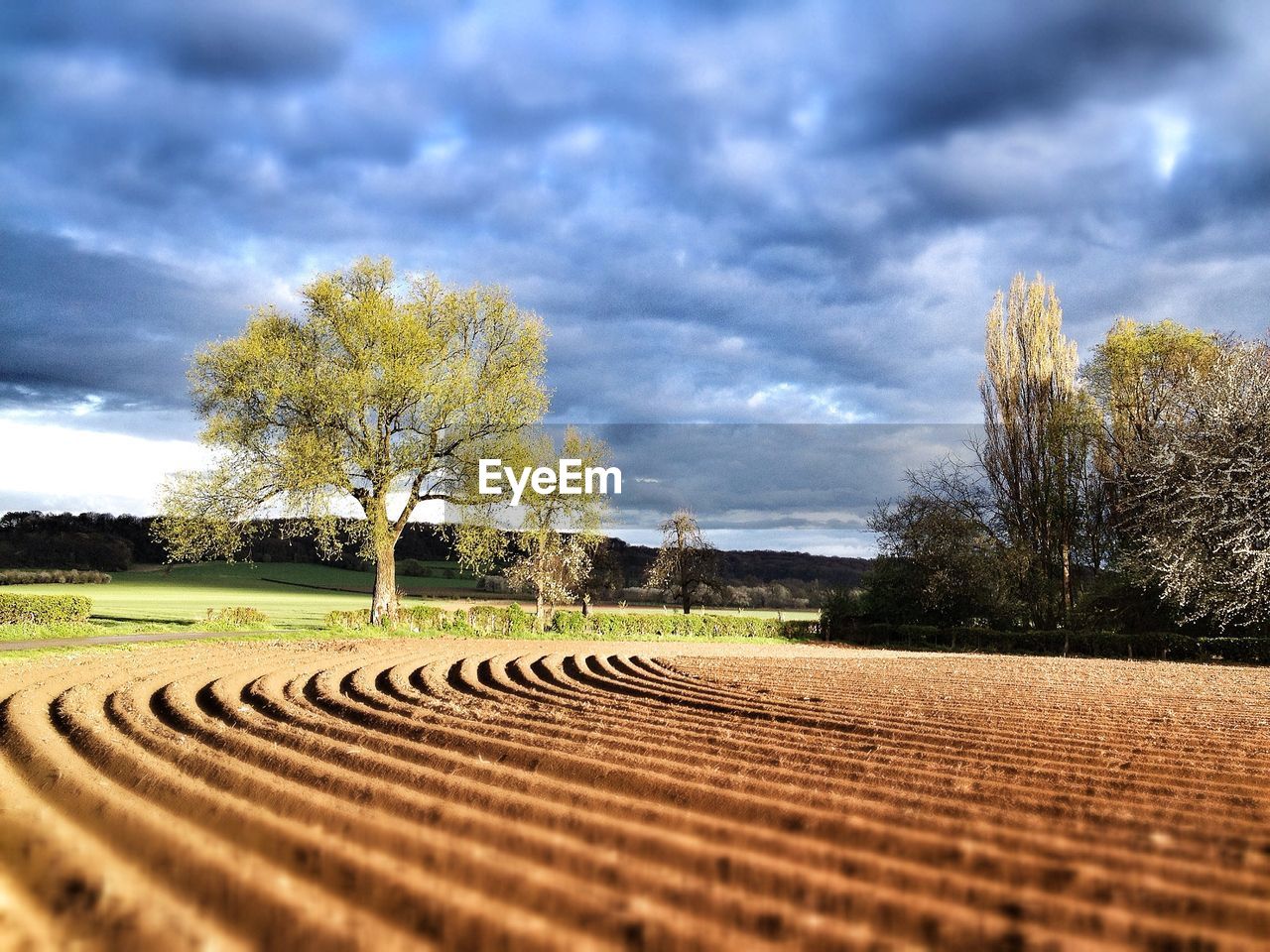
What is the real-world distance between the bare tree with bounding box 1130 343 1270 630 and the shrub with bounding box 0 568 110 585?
50679mm

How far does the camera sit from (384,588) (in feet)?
88.5

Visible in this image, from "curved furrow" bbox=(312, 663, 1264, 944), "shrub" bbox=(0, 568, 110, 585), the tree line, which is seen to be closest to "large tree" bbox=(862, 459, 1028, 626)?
the tree line

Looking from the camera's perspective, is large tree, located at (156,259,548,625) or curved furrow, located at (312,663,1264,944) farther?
large tree, located at (156,259,548,625)

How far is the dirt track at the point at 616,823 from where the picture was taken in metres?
3.82

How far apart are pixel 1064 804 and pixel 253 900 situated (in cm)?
510

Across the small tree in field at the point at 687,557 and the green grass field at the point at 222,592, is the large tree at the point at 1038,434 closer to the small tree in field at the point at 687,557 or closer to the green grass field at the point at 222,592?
the small tree in field at the point at 687,557

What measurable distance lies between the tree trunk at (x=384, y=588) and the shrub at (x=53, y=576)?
98.7ft

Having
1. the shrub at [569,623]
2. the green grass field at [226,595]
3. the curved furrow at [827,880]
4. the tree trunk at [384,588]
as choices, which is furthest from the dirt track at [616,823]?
the shrub at [569,623]

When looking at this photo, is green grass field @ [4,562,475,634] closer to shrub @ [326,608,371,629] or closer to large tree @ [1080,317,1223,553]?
shrub @ [326,608,371,629]

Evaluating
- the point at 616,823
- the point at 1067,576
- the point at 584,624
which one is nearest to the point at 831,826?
the point at 616,823

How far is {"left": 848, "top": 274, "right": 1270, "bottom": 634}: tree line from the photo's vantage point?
27625 mm

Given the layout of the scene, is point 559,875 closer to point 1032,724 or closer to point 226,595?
point 1032,724

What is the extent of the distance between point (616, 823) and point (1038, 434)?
35.0 m

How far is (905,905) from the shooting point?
3.92 metres
